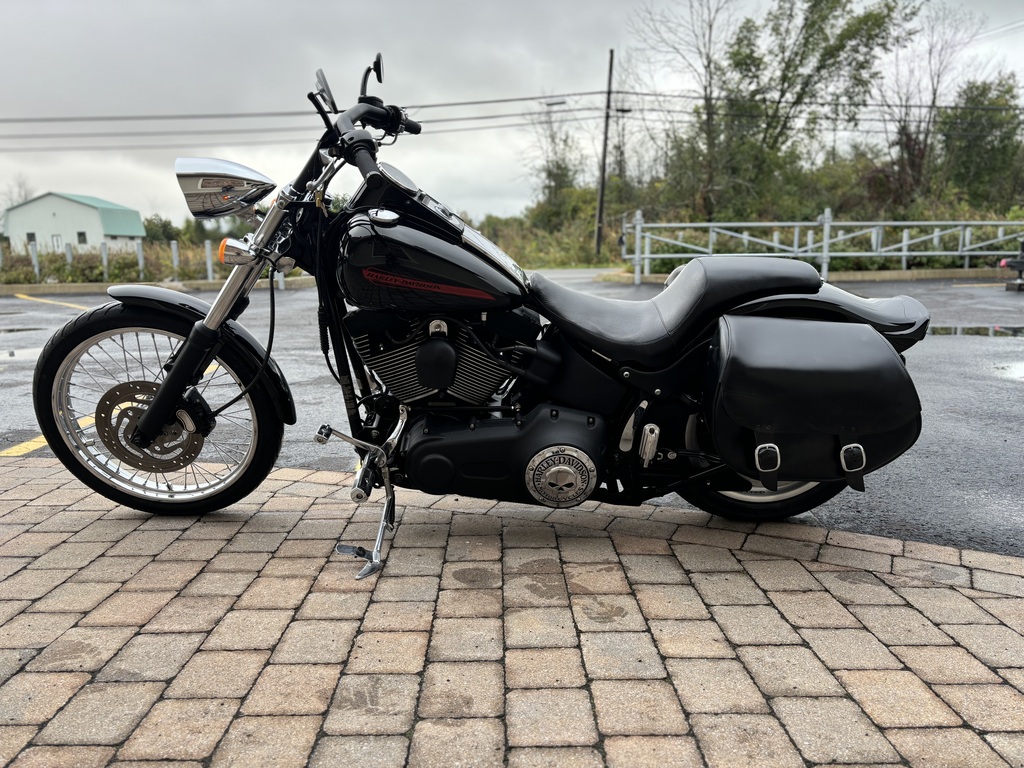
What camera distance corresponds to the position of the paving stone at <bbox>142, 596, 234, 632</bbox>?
2.22m

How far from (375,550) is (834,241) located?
13.8 metres

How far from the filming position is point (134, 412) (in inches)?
117

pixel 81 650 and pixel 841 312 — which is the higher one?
pixel 841 312

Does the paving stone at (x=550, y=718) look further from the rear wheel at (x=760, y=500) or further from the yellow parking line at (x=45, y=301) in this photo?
the yellow parking line at (x=45, y=301)

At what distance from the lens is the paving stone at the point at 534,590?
2375mm

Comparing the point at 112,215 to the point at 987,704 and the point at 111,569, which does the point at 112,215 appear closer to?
the point at 111,569

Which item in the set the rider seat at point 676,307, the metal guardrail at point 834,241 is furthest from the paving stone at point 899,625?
the metal guardrail at point 834,241

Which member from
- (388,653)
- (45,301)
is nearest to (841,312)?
(388,653)

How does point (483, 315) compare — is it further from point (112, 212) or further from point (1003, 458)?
point (112, 212)

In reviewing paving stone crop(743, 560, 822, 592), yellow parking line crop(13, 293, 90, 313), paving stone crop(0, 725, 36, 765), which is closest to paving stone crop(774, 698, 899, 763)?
paving stone crop(743, 560, 822, 592)

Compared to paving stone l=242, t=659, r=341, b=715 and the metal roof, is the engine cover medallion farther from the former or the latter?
the metal roof

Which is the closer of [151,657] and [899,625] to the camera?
[151,657]

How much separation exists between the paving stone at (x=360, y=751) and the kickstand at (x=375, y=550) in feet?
2.76

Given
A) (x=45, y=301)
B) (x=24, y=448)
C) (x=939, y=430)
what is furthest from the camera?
(x=45, y=301)
